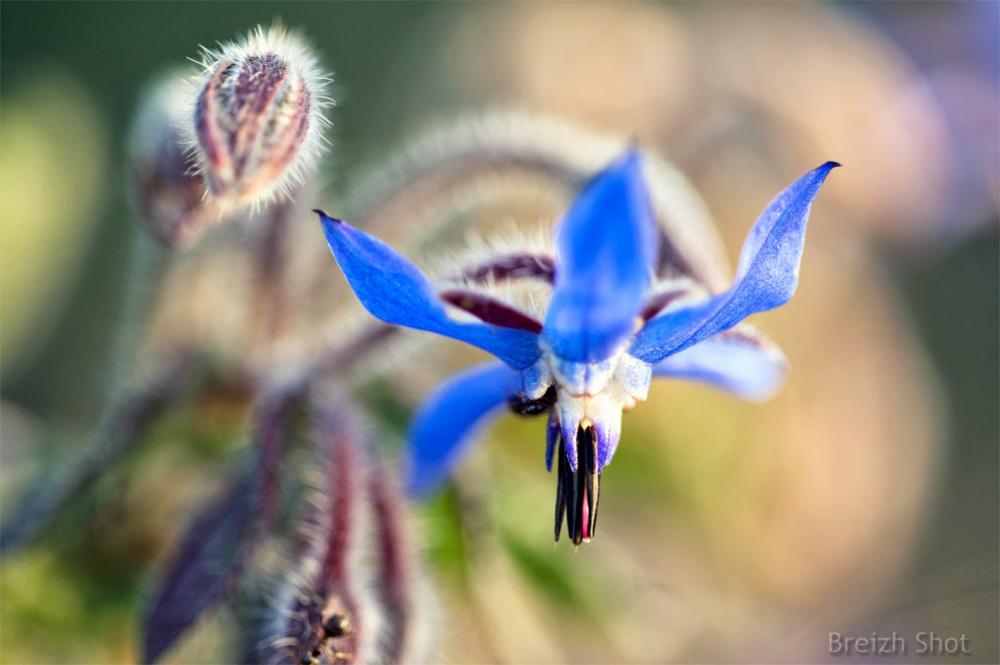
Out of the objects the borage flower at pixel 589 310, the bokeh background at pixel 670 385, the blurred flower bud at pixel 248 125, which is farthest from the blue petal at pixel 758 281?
the bokeh background at pixel 670 385

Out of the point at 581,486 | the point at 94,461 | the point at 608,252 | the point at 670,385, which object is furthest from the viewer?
the point at 670,385

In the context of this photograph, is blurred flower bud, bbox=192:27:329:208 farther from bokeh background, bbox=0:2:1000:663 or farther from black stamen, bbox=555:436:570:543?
bokeh background, bbox=0:2:1000:663

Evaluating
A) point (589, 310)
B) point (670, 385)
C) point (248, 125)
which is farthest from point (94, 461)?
point (670, 385)

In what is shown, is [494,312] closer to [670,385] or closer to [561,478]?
[561,478]

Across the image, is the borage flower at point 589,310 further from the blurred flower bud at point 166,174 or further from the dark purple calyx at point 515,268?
the blurred flower bud at point 166,174

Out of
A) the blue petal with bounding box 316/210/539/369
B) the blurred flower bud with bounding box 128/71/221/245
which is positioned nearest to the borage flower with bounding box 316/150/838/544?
the blue petal with bounding box 316/210/539/369

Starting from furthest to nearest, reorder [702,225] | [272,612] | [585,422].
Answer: [702,225] → [272,612] → [585,422]

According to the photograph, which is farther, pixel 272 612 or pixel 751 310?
pixel 272 612

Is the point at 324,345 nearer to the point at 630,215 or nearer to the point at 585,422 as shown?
the point at 585,422

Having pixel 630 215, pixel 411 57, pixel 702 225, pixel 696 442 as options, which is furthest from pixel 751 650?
pixel 411 57
